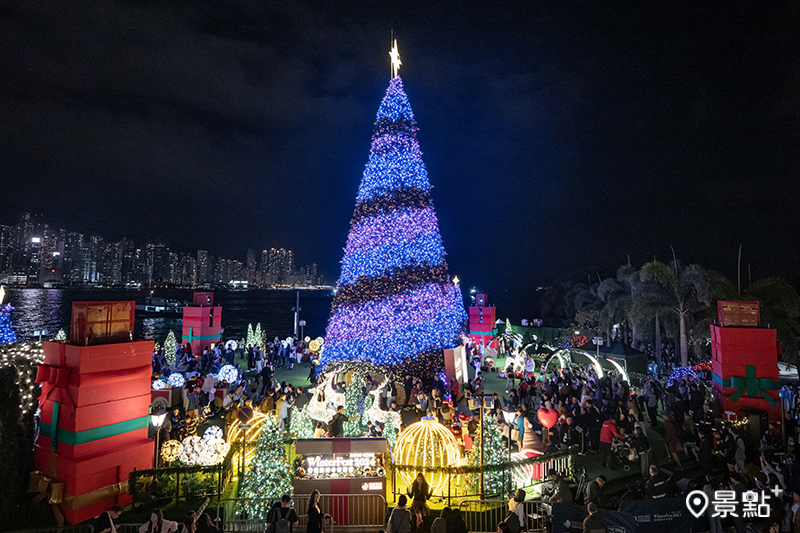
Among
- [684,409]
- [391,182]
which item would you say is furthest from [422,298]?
[684,409]

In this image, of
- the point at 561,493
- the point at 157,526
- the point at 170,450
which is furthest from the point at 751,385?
the point at 170,450

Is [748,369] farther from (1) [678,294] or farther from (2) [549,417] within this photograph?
(1) [678,294]

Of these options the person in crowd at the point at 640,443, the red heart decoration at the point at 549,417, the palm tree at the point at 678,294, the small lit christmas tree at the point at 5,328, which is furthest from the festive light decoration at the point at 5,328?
the palm tree at the point at 678,294

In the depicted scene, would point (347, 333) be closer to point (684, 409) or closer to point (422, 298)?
point (422, 298)

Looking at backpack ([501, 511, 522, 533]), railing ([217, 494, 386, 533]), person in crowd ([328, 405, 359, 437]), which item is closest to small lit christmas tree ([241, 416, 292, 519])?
railing ([217, 494, 386, 533])

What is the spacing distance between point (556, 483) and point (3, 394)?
10.7 meters

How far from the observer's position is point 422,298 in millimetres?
16547

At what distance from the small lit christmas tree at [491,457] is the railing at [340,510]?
7.90 ft

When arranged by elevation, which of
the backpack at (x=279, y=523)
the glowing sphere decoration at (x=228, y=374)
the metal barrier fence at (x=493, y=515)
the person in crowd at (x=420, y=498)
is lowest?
the metal barrier fence at (x=493, y=515)

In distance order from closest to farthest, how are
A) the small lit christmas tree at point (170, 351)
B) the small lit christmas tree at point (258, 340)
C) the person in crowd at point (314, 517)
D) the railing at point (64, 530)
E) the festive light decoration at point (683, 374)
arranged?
the person in crowd at point (314, 517), the railing at point (64, 530), the festive light decoration at point (683, 374), the small lit christmas tree at point (170, 351), the small lit christmas tree at point (258, 340)

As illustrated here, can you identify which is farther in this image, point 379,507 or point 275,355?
point 275,355

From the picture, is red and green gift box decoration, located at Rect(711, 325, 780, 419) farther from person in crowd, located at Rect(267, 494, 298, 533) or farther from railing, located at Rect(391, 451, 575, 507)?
person in crowd, located at Rect(267, 494, 298, 533)

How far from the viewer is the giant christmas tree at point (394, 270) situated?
53.4ft

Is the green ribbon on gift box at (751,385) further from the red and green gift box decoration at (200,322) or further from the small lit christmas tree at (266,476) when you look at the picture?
the red and green gift box decoration at (200,322)
